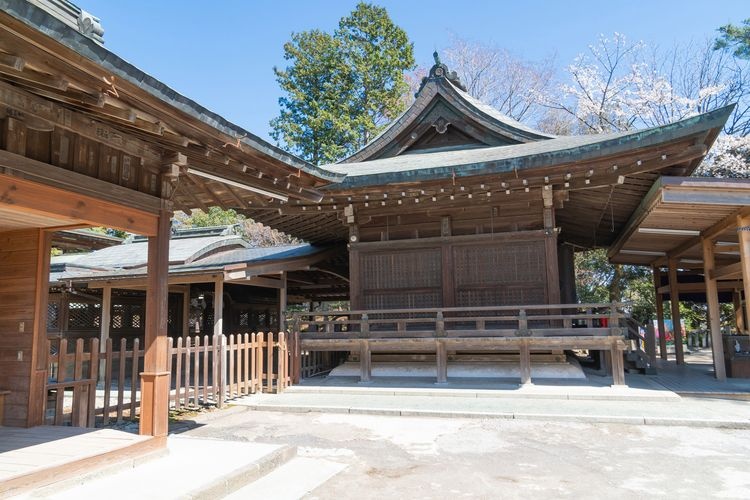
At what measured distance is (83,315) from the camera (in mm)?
15359

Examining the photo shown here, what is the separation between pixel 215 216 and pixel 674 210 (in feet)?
85.5

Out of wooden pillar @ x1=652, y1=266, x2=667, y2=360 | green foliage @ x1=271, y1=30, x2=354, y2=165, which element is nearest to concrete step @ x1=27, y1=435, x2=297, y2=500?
wooden pillar @ x1=652, y1=266, x2=667, y2=360

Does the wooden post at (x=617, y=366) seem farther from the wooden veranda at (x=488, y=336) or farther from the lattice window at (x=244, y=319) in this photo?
the lattice window at (x=244, y=319)

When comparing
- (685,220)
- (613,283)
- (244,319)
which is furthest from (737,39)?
(244,319)

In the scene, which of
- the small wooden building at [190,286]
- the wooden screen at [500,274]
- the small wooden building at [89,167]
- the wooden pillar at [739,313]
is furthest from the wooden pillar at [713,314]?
the small wooden building at [190,286]

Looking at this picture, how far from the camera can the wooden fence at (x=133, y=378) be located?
6.07 metres

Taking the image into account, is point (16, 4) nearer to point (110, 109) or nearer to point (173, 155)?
point (110, 109)

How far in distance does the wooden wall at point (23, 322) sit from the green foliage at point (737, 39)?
26.3m

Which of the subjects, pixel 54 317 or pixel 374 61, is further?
→ pixel 374 61

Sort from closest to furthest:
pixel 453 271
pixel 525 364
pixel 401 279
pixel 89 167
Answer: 1. pixel 89 167
2. pixel 525 364
3. pixel 453 271
4. pixel 401 279

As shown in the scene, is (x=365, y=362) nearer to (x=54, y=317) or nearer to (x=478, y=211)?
(x=478, y=211)

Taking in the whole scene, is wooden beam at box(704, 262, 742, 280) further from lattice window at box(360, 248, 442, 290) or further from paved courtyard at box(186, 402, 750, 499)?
lattice window at box(360, 248, 442, 290)

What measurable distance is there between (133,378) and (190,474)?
4.83ft

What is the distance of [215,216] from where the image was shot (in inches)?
1198
